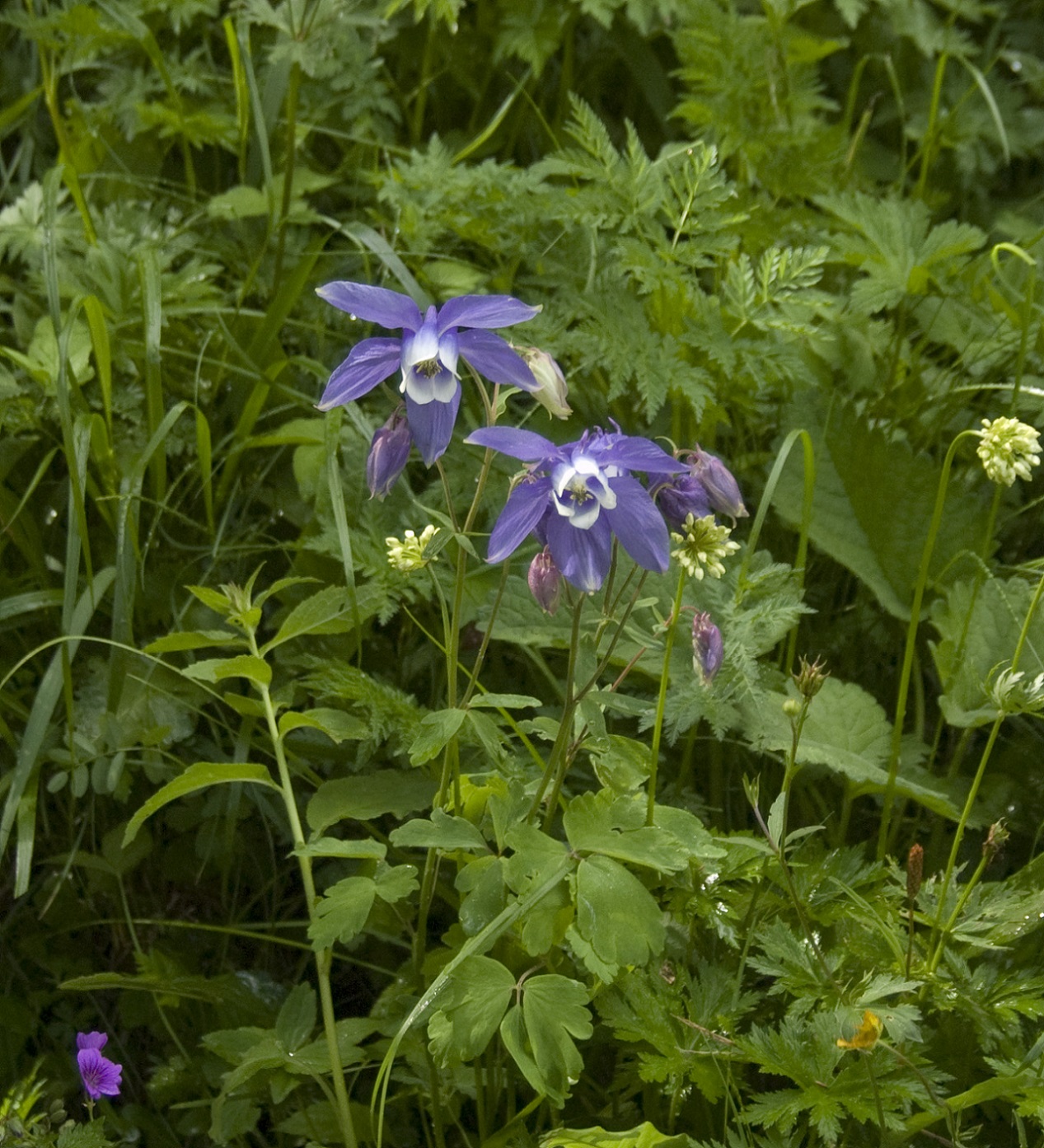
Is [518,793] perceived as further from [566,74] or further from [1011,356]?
[566,74]

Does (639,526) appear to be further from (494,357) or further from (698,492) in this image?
(494,357)

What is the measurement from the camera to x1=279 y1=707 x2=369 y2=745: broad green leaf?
60.4 inches

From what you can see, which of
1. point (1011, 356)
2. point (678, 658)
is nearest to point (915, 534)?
point (1011, 356)

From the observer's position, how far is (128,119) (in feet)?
8.30

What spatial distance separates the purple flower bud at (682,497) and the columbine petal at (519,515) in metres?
0.17

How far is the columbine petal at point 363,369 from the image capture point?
1.24 m

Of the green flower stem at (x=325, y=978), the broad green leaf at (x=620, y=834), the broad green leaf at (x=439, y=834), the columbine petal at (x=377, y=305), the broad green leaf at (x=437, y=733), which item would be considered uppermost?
the columbine petal at (x=377, y=305)

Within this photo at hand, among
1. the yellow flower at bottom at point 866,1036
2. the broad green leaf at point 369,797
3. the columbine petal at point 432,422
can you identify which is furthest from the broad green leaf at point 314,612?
the yellow flower at bottom at point 866,1036

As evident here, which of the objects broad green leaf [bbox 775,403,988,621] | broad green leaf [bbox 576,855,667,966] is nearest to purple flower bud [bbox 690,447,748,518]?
broad green leaf [bbox 576,855,667,966]

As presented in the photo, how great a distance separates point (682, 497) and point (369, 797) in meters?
0.67

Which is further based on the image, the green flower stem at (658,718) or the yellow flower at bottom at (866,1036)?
the green flower stem at (658,718)

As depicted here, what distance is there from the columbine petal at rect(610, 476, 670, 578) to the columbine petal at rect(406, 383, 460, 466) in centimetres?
19

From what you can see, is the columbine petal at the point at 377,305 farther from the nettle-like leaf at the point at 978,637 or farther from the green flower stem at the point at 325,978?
the nettle-like leaf at the point at 978,637

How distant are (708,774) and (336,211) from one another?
152 cm
